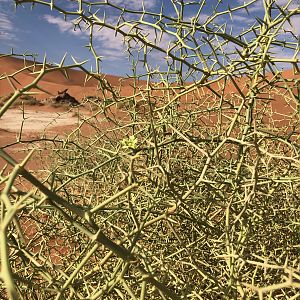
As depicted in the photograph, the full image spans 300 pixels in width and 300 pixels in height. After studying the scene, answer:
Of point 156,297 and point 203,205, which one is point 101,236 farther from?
point 203,205


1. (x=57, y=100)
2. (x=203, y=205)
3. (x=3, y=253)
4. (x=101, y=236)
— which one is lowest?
(x=3, y=253)

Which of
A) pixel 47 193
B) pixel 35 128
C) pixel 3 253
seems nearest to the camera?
pixel 3 253

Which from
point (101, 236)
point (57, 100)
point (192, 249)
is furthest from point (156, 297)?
point (57, 100)

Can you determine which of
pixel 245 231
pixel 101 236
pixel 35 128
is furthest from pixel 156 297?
pixel 35 128

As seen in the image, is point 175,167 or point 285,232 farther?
point 175,167

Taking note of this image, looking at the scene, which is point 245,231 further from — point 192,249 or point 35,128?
Answer: point 35,128

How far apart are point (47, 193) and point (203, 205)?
114cm

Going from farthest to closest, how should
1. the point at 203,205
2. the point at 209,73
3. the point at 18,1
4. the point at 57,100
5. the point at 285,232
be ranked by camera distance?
the point at 57,100
the point at 203,205
the point at 285,232
the point at 209,73
the point at 18,1

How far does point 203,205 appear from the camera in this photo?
1787 mm

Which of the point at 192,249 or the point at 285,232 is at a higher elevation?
the point at 285,232

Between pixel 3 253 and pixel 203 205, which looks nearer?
pixel 3 253

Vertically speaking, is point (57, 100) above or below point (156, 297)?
above

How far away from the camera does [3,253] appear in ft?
1.65

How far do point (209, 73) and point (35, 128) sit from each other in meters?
11.0
